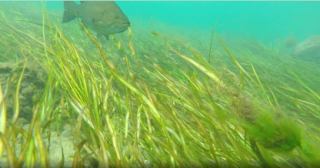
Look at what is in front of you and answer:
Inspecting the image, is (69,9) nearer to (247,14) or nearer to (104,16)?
(104,16)

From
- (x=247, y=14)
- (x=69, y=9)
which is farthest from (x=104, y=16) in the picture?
(x=247, y=14)

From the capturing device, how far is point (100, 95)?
1.78 metres

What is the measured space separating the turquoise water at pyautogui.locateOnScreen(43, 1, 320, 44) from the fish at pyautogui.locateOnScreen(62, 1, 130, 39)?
66.7 meters

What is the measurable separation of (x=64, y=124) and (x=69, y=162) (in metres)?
0.63

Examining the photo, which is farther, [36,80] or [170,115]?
[36,80]

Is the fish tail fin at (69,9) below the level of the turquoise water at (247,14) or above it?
below

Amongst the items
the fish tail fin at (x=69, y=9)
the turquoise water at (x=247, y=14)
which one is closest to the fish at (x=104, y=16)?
the fish tail fin at (x=69, y=9)

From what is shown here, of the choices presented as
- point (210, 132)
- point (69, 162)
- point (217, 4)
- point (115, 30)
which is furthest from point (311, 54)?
point (217, 4)

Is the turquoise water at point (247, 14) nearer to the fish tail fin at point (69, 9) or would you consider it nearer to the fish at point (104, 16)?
the fish tail fin at point (69, 9)

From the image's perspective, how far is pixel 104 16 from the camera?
14.0ft

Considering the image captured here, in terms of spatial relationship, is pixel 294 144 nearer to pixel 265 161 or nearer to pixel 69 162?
pixel 265 161

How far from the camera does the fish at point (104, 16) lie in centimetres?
410

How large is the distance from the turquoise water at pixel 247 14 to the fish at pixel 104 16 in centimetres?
6670

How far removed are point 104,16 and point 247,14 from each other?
139285 millimetres
